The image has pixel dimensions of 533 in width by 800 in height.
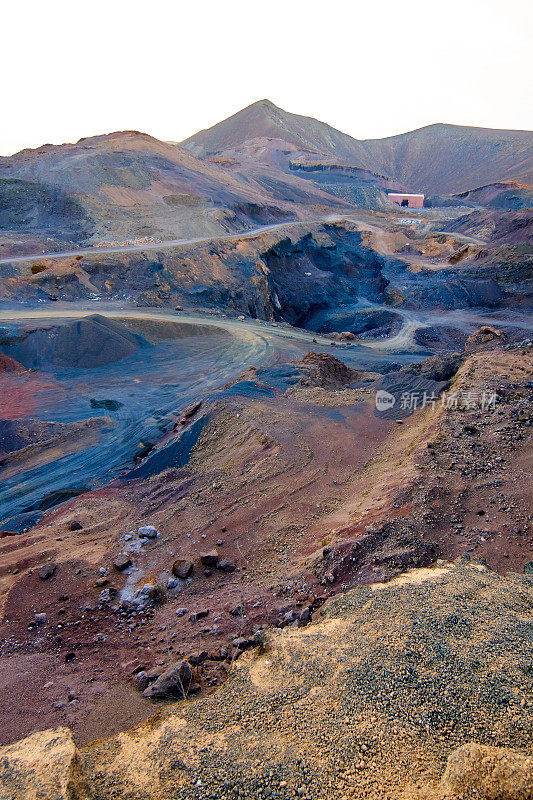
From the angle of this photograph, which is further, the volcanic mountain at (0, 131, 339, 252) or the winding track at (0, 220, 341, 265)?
the volcanic mountain at (0, 131, 339, 252)

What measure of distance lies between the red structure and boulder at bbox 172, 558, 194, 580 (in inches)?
3687

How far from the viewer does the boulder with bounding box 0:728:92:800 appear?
3.99m

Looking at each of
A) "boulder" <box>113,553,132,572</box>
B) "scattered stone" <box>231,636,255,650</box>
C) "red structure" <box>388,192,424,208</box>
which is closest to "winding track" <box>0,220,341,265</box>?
"boulder" <box>113,553,132,572</box>

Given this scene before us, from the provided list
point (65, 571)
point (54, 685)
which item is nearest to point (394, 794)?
point (54, 685)

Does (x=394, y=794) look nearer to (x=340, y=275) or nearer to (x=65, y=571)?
(x=65, y=571)

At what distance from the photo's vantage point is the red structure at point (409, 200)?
89188 mm

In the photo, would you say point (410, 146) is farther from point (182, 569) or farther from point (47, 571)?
point (47, 571)

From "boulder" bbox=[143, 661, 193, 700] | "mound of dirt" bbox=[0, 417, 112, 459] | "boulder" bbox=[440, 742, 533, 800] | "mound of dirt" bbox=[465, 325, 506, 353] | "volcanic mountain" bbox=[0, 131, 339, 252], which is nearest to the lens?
"boulder" bbox=[440, 742, 533, 800]

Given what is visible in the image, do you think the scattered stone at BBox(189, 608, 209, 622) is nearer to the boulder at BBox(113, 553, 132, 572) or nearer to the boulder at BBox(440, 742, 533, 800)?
the boulder at BBox(113, 553, 132, 572)

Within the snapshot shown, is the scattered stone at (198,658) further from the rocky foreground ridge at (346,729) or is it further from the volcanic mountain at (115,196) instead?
the volcanic mountain at (115,196)

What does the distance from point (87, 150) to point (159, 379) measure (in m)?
37.1

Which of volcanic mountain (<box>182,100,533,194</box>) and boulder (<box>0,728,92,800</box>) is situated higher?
volcanic mountain (<box>182,100,533,194</box>)

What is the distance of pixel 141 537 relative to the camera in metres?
10.1

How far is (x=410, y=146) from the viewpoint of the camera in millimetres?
133375
